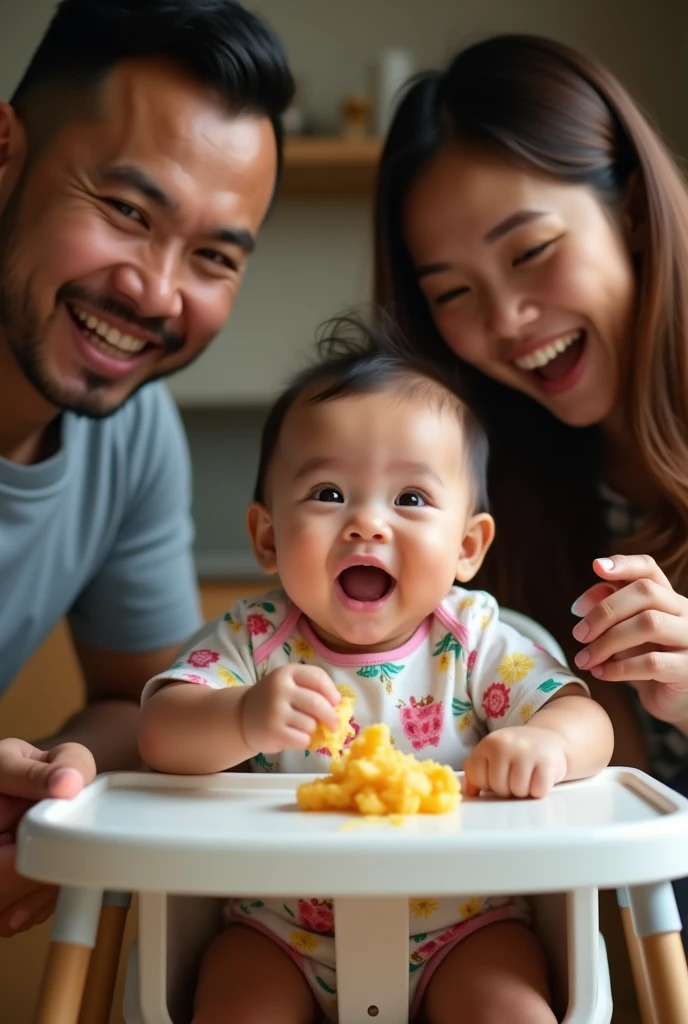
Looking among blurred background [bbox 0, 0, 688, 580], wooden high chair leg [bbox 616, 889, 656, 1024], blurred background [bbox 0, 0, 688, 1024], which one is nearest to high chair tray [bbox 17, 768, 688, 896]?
wooden high chair leg [bbox 616, 889, 656, 1024]

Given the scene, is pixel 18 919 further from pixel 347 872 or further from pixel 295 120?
pixel 295 120

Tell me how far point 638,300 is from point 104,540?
0.76 meters

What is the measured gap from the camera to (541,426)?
1.47 meters

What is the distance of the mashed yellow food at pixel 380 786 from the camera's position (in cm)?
75

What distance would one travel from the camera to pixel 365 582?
0.95 meters

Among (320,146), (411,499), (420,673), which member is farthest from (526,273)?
→ (320,146)

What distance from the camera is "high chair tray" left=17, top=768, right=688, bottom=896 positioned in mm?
642

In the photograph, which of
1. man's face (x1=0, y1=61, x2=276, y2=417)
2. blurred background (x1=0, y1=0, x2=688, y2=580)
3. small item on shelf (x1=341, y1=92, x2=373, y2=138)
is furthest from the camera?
blurred background (x1=0, y1=0, x2=688, y2=580)

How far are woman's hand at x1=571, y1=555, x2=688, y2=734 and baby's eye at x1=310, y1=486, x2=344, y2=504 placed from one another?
0.22 meters

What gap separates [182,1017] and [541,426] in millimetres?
876

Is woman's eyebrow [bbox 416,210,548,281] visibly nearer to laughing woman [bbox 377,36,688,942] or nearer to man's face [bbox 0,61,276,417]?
laughing woman [bbox 377,36,688,942]

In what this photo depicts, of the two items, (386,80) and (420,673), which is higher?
(386,80)

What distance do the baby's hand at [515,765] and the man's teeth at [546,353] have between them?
605 millimetres

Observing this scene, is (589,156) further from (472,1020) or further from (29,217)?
(472,1020)
